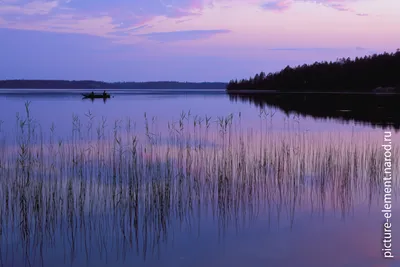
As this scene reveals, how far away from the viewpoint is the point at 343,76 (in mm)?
85312

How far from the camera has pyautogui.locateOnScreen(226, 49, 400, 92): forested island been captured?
252ft

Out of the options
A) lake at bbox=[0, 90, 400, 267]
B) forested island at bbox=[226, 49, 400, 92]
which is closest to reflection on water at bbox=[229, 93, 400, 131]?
lake at bbox=[0, 90, 400, 267]

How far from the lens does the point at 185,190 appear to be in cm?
878

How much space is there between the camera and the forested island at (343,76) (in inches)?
3026

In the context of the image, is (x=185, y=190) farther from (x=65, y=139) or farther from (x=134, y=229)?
(x=65, y=139)

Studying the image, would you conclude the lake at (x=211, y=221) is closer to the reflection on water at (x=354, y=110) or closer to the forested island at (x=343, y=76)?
the reflection on water at (x=354, y=110)

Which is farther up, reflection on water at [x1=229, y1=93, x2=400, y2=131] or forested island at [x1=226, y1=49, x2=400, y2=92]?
forested island at [x1=226, y1=49, x2=400, y2=92]

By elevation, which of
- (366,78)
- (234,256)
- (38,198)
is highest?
(366,78)

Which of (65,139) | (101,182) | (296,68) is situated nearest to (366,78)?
(296,68)

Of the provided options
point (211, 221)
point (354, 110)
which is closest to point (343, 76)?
point (354, 110)

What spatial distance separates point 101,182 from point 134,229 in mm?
2609

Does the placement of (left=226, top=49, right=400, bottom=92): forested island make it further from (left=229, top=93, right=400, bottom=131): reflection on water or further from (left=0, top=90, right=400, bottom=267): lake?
(left=0, top=90, right=400, bottom=267): lake

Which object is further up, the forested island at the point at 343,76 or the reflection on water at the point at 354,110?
the forested island at the point at 343,76

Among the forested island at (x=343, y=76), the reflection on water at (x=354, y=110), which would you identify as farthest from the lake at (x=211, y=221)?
the forested island at (x=343, y=76)
